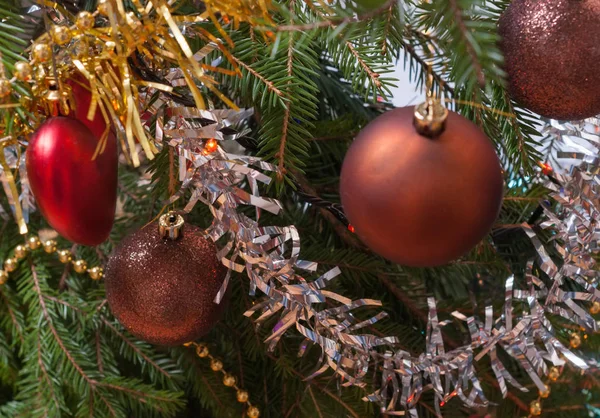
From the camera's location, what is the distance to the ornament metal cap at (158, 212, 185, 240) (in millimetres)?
333

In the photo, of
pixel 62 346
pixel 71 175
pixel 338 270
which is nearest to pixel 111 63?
pixel 71 175

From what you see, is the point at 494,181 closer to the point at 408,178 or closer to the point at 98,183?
the point at 408,178

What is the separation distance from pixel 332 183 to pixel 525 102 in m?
0.23

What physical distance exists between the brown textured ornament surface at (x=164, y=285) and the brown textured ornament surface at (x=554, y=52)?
0.61ft

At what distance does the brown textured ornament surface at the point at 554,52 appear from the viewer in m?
0.28

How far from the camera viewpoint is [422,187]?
9.0 inches

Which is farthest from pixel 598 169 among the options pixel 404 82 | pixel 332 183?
pixel 404 82

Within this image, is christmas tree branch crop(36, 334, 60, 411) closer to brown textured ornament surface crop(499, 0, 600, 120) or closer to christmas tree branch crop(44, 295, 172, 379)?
christmas tree branch crop(44, 295, 172, 379)

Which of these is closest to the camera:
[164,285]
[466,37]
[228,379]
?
[466,37]

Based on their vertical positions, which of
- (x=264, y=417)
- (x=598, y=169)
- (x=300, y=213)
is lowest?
(x=264, y=417)

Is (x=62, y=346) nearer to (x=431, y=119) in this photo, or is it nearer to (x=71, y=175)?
(x=71, y=175)

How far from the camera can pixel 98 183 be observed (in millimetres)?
295

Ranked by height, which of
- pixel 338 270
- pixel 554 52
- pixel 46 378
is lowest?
pixel 46 378

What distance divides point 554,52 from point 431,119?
0.09 meters
